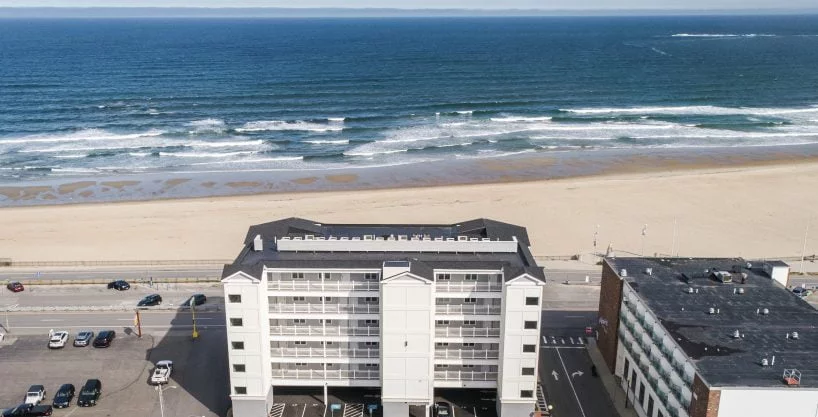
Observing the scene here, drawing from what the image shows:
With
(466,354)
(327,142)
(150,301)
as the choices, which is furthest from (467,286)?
(327,142)

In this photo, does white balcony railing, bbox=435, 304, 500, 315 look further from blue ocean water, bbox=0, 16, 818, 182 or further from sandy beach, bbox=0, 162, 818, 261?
blue ocean water, bbox=0, 16, 818, 182

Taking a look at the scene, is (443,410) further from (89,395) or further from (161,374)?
(89,395)

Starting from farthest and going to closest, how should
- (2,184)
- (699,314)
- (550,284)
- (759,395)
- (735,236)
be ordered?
(2,184) → (735,236) → (550,284) → (699,314) → (759,395)

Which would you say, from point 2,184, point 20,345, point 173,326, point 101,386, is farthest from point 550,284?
point 2,184

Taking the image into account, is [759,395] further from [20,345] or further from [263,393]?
[20,345]

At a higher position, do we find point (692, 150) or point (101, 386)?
point (692, 150)

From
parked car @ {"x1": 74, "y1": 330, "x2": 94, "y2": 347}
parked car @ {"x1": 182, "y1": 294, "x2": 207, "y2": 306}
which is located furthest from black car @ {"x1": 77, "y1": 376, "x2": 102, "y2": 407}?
parked car @ {"x1": 182, "y1": 294, "x2": 207, "y2": 306}

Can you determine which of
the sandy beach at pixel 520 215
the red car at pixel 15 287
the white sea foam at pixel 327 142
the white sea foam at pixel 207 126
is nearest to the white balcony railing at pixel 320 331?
the sandy beach at pixel 520 215

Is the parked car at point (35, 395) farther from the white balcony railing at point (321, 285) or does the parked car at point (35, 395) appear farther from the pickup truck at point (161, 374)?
the white balcony railing at point (321, 285)
